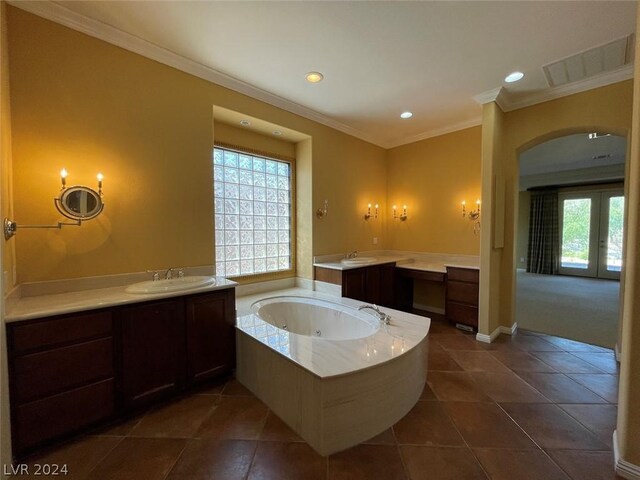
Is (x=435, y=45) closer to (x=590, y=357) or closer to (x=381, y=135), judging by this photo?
(x=381, y=135)

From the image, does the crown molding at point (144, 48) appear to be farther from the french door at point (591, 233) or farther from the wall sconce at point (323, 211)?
the french door at point (591, 233)

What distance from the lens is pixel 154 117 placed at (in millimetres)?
2375

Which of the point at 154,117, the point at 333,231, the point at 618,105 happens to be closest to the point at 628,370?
the point at 618,105

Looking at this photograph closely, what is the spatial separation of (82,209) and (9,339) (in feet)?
3.18

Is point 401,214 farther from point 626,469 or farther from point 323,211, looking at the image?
point 626,469

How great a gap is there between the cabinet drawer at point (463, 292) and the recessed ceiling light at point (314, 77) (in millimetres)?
3069

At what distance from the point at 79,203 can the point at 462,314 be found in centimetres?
428

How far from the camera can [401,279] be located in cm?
423

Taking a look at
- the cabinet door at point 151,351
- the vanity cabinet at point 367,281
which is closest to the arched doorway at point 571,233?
the vanity cabinet at point 367,281

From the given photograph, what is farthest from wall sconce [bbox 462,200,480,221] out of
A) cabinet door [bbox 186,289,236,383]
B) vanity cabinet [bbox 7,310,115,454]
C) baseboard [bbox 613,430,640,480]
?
vanity cabinet [bbox 7,310,115,454]

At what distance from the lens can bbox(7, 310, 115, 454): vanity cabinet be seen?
1471 mm

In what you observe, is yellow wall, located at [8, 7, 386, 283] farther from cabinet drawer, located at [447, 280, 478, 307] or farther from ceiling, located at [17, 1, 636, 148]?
cabinet drawer, located at [447, 280, 478, 307]

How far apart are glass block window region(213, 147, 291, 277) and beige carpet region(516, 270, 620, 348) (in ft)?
12.3

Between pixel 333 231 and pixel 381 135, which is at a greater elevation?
pixel 381 135
